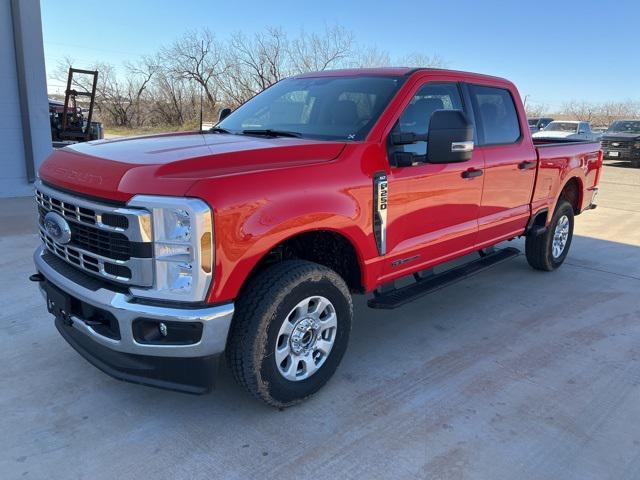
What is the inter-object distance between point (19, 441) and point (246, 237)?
62.9 inches

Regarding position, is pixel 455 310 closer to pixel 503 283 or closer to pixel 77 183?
pixel 503 283

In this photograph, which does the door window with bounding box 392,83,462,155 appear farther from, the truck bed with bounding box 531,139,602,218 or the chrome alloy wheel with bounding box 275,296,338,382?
the truck bed with bounding box 531,139,602,218

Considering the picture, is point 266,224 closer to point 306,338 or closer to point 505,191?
point 306,338

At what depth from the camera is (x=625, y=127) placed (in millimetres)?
22203

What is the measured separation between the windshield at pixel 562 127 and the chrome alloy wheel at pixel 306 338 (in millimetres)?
20691

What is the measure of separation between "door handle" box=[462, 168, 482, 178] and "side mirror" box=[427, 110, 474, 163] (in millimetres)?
620

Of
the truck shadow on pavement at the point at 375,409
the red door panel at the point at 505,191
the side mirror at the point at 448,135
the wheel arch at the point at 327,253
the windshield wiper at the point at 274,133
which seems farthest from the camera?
the red door panel at the point at 505,191

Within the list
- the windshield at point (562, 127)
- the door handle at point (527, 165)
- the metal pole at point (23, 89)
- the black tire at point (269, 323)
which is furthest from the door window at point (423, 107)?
the windshield at point (562, 127)

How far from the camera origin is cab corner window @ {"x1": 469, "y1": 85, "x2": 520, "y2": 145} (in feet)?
14.6

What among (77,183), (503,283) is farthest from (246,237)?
(503,283)

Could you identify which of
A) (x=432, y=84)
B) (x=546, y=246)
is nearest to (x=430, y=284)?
(x=432, y=84)

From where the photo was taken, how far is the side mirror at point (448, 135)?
3.34 meters

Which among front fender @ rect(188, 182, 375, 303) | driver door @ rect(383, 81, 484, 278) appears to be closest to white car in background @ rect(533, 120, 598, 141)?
driver door @ rect(383, 81, 484, 278)

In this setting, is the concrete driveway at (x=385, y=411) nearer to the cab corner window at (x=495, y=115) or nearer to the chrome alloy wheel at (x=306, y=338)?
the chrome alloy wheel at (x=306, y=338)
